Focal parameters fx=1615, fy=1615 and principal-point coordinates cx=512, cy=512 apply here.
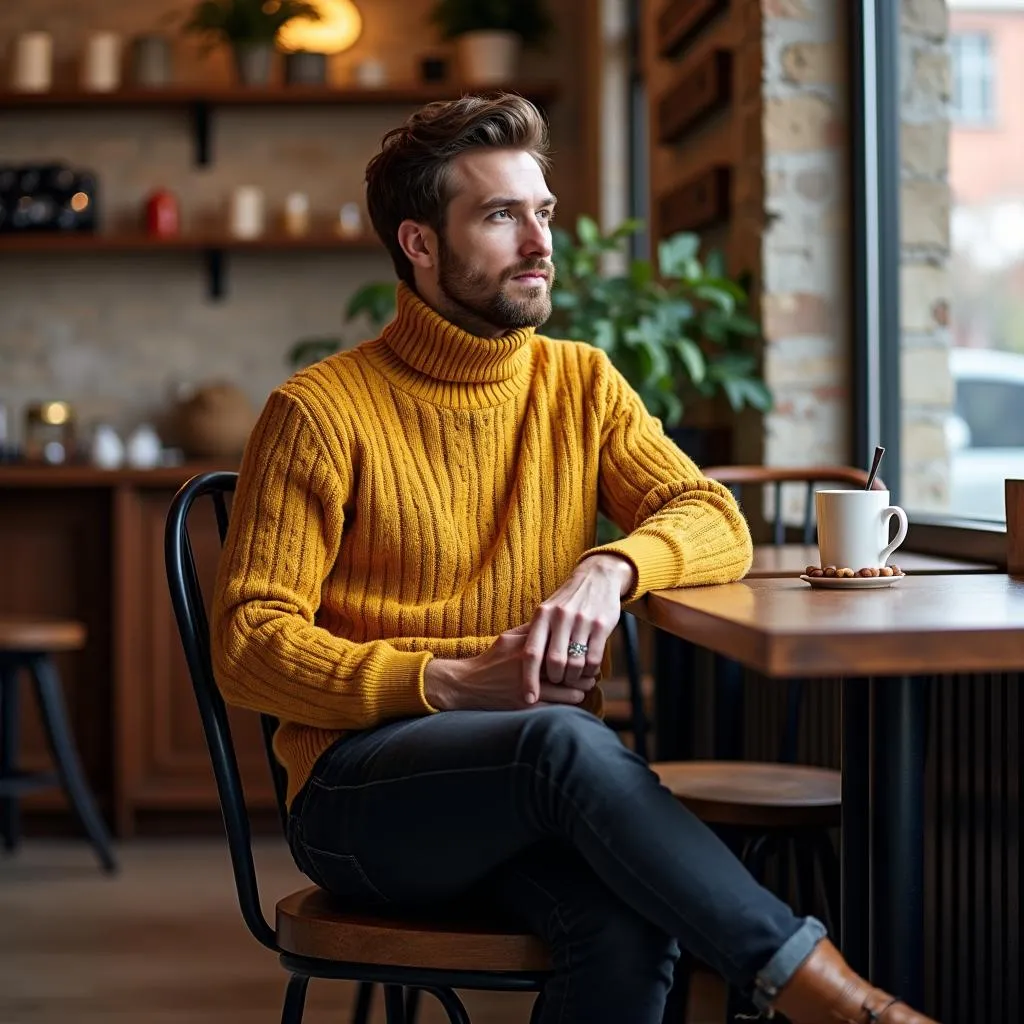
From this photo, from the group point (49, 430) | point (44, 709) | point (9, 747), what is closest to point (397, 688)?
point (44, 709)

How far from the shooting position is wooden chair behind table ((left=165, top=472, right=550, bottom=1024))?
1.47 meters

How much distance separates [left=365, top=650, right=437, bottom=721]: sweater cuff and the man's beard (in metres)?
0.42

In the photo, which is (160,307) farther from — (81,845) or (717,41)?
(717,41)

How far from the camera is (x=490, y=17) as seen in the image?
517cm

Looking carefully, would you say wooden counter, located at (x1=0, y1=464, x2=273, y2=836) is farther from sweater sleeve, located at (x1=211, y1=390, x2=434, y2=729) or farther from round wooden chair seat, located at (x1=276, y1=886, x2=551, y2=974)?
round wooden chair seat, located at (x1=276, y1=886, x2=551, y2=974)

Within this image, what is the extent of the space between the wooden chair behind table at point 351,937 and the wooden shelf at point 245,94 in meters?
3.65

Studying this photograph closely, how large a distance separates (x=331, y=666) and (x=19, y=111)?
13.7ft

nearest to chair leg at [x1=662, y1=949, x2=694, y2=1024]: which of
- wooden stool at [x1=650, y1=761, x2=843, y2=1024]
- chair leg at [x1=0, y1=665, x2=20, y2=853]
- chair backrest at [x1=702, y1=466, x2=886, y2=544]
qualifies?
wooden stool at [x1=650, y1=761, x2=843, y2=1024]

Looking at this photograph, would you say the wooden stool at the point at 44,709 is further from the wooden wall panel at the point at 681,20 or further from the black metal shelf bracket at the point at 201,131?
the wooden wall panel at the point at 681,20

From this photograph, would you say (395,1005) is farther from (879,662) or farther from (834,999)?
(879,662)

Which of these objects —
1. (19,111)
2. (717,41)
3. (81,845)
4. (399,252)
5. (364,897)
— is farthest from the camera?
(19,111)

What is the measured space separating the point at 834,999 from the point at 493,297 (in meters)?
0.85

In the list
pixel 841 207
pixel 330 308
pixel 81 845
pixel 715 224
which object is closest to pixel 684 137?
pixel 715 224

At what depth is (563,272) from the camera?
330cm
